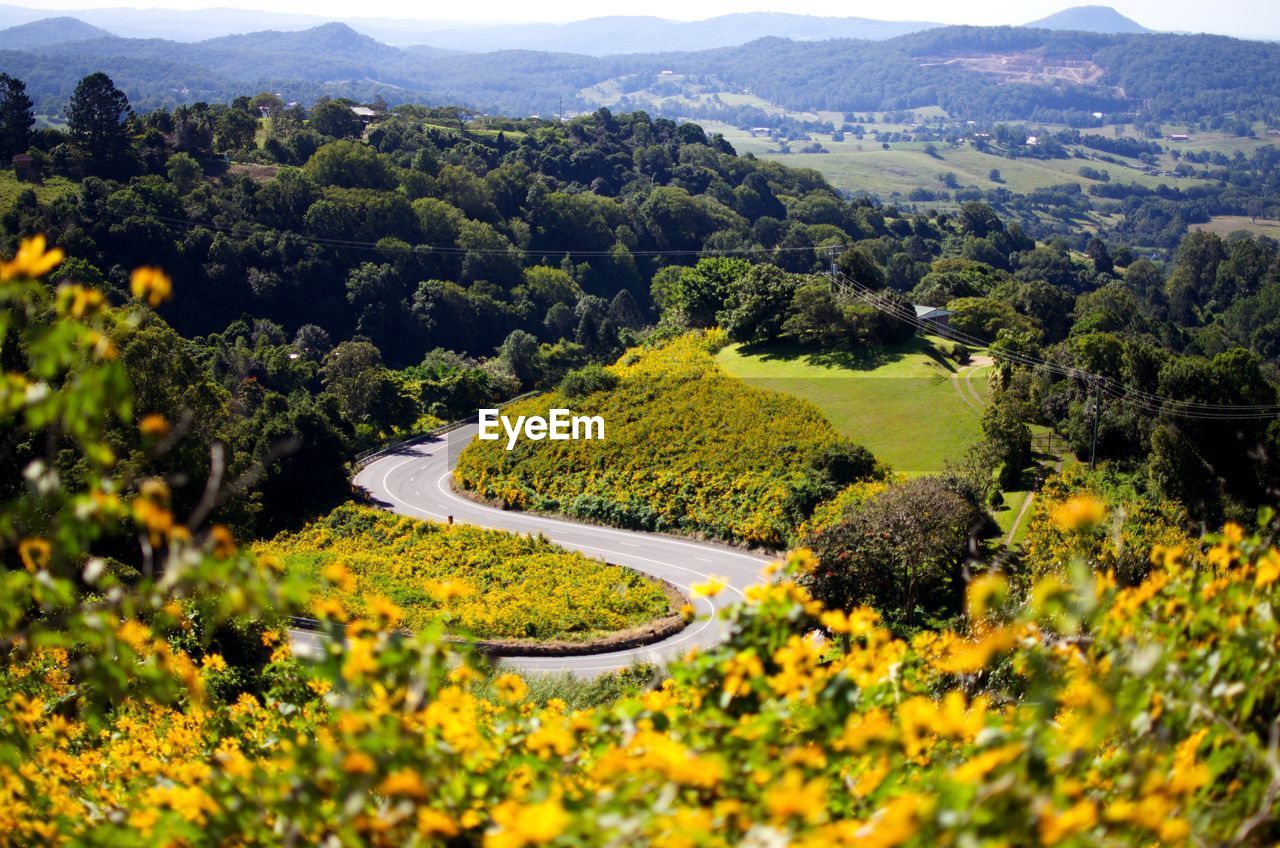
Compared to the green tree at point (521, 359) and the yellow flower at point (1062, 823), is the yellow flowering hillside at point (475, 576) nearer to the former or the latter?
the yellow flower at point (1062, 823)

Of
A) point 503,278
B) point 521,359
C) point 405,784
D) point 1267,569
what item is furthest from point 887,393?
point 503,278

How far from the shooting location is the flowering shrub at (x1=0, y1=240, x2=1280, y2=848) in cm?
348

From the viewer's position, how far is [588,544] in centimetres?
2792

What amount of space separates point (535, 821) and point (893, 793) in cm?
183

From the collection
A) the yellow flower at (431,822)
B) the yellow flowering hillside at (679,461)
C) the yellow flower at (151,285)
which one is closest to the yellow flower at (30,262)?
the yellow flower at (151,285)

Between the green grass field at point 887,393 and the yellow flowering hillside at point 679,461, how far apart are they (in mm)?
1155

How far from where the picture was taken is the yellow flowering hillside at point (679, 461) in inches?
1080

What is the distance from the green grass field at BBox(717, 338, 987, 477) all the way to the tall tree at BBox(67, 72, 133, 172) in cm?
4205

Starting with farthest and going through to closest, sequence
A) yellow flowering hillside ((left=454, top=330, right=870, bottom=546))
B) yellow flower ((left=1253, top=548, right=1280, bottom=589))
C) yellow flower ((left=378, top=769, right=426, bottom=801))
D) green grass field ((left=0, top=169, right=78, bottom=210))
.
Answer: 1. green grass field ((left=0, top=169, right=78, bottom=210))
2. yellow flowering hillside ((left=454, top=330, right=870, bottom=546))
3. yellow flower ((left=1253, top=548, right=1280, bottom=589))
4. yellow flower ((left=378, top=769, right=426, bottom=801))

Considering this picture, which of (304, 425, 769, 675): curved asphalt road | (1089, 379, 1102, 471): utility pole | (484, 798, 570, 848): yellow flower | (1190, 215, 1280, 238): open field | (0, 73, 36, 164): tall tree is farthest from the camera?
(1190, 215, 1280, 238): open field

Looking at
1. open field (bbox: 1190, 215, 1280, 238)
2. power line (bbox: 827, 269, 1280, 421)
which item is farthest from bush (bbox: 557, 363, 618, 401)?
open field (bbox: 1190, 215, 1280, 238)

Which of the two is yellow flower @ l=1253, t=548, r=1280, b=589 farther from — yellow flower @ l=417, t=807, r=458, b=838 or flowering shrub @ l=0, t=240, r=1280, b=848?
yellow flower @ l=417, t=807, r=458, b=838

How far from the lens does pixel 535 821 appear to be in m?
2.97

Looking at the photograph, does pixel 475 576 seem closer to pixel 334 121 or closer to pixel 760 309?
pixel 760 309
